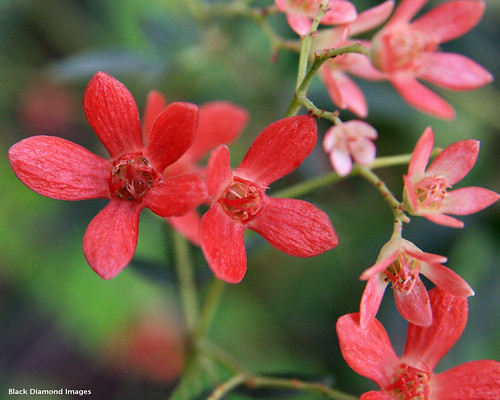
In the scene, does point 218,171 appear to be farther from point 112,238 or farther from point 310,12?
point 310,12

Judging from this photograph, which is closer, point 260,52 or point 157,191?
point 157,191

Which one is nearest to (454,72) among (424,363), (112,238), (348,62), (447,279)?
(348,62)

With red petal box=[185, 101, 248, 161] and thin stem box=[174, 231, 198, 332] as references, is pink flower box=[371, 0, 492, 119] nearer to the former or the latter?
red petal box=[185, 101, 248, 161]

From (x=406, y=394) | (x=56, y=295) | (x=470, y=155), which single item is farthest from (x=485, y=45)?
(x=56, y=295)

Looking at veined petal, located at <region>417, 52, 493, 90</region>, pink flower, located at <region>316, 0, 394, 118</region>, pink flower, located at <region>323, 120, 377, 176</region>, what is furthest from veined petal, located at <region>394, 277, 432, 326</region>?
veined petal, located at <region>417, 52, 493, 90</region>

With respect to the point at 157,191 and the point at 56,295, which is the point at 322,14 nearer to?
the point at 157,191

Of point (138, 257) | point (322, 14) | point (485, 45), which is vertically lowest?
point (138, 257)
